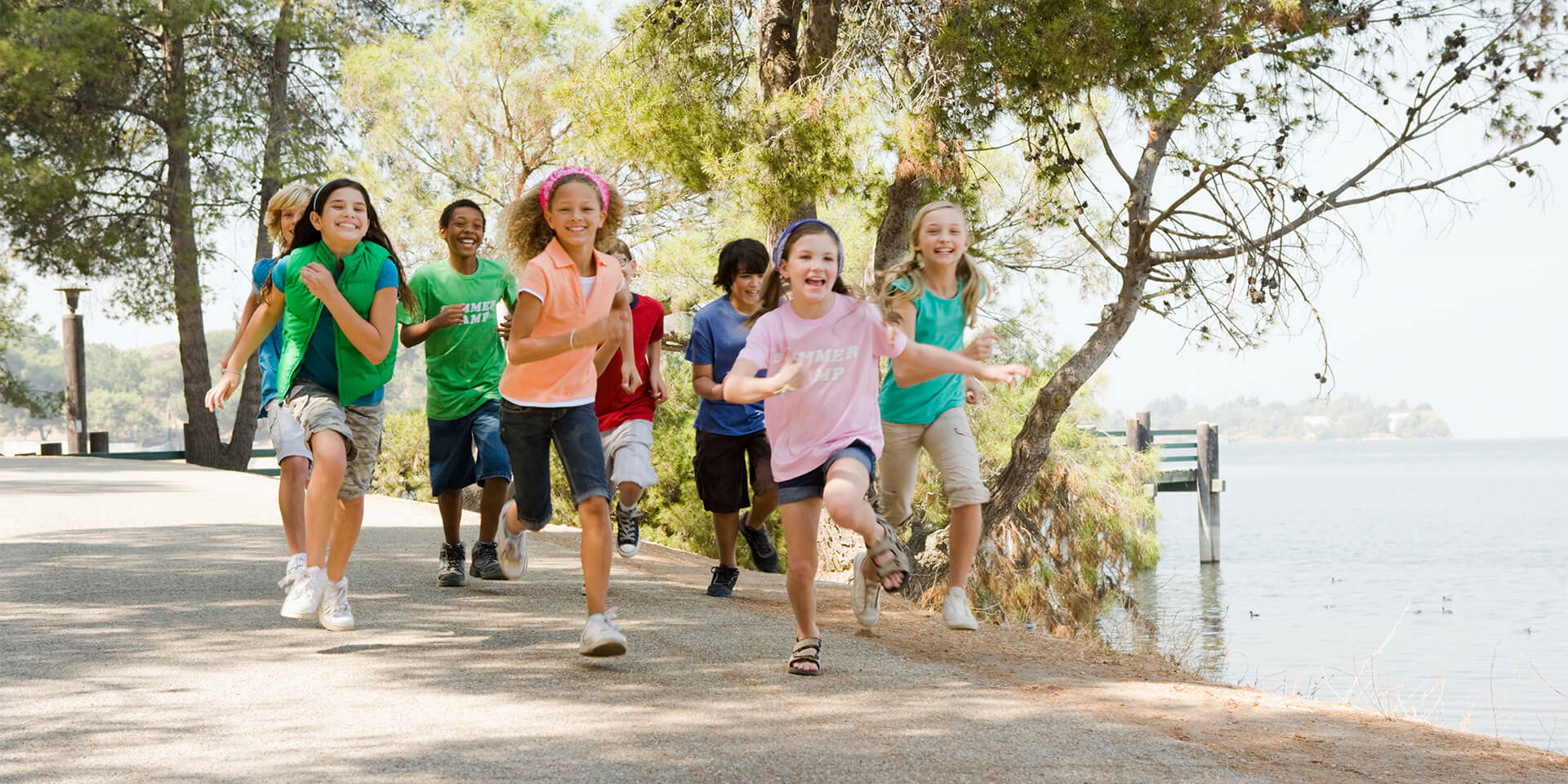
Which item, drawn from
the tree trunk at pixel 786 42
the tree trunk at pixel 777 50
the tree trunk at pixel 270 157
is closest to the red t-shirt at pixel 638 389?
the tree trunk at pixel 786 42

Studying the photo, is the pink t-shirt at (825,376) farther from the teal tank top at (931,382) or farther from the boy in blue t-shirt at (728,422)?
the boy in blue t-shirt at (728,422)

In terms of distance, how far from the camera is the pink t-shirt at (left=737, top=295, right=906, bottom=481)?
4625mm

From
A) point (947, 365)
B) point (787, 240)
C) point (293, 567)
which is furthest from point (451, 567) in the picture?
point (947, 365)

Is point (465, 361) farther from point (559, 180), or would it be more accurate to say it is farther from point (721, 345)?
point (559, 180)

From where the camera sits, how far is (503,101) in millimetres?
17219

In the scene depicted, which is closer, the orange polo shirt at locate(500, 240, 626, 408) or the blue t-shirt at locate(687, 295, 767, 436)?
the orange polo shirt at locate(500, 240, 626, 408)

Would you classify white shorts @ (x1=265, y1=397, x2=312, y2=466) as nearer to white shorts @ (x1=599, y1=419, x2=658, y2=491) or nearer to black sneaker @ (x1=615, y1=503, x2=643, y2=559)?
white shorts @ (x1=599, y1=419, x2=658, y2=491)

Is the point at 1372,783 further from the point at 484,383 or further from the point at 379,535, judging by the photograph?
the point at 379,535

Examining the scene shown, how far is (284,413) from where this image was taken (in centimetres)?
514

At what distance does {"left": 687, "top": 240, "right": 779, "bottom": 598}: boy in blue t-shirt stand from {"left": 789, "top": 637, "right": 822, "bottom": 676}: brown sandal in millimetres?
1457

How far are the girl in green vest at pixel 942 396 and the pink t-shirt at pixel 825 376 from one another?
1.71 feet

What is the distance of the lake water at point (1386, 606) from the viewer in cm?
1138

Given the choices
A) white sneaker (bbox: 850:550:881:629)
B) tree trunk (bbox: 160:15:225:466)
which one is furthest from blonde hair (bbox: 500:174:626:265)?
tree trunk (bbox: 160:15:225:466)

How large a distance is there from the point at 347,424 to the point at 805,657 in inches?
76.8
